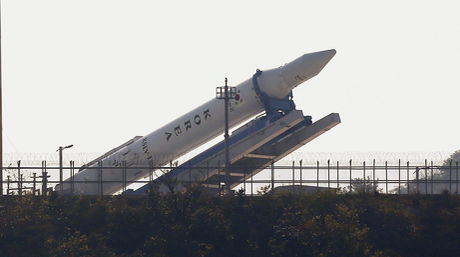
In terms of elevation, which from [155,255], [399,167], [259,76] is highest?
[259,76]

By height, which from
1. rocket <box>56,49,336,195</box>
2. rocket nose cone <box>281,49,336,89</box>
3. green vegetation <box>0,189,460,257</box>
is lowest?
green vegetation <box>0,189,460,257</box>

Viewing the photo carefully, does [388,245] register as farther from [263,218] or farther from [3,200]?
[3,200]

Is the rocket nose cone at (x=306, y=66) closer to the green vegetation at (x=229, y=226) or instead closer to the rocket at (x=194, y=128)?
the rocket at (x=194, y=128)

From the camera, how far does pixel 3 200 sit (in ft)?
209

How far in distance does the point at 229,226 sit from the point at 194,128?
53.2 feet

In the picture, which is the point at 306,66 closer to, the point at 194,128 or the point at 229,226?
the point at 194,128

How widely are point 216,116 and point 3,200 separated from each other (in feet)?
58.0

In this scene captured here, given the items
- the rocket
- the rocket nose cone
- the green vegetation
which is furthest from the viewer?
the rocket

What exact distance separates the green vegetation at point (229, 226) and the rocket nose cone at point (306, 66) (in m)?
11.2

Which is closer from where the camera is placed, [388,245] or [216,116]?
[388,245]

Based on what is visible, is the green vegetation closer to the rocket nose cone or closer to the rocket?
the rocket

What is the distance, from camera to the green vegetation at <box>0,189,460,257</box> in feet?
194

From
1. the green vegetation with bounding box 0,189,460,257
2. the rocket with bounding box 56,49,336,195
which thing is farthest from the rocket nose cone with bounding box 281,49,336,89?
the green vegetation with bounding box 0,189,460,257

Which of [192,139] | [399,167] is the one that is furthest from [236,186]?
[399,167]
